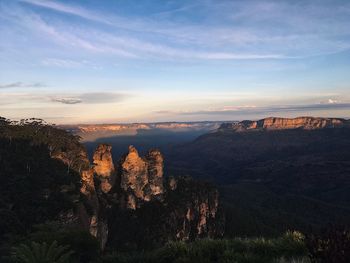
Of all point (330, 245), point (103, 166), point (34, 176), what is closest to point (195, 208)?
point (103, 166)

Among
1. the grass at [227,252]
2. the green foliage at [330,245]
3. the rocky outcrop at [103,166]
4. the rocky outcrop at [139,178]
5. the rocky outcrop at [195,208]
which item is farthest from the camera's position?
the rocky outcrop at [195,208]

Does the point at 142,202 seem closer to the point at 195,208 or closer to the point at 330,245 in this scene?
the point at 195,208

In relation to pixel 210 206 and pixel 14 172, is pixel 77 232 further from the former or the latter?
pixel 210 206

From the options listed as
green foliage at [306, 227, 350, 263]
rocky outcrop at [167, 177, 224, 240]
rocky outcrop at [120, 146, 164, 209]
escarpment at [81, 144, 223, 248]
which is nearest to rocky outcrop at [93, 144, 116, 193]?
escarpment at [81, 144, 223, 248]

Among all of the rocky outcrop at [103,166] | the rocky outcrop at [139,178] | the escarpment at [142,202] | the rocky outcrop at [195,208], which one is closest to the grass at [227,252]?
the escarpment at [142,202]

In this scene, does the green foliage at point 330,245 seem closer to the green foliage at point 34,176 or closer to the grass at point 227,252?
the grass at point 227,252

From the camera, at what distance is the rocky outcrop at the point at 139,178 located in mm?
155125

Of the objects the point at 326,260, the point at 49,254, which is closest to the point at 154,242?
the point at 49,254

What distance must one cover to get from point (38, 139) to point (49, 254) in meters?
134

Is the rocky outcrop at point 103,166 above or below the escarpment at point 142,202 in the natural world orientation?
above

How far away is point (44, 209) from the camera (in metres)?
101

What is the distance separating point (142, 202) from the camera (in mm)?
157625

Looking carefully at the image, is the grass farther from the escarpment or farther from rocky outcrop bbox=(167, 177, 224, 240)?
rocky outcrop bbox=(167, 177, 224, 240)

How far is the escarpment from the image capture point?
132 m
